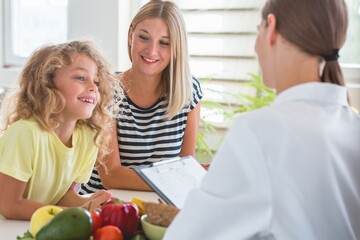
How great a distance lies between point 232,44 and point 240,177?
2.39m

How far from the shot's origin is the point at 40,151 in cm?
180

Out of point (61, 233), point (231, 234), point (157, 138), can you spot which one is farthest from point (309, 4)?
point (157, 138)

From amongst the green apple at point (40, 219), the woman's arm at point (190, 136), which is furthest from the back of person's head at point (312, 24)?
the woman's arm at point (190, 136)

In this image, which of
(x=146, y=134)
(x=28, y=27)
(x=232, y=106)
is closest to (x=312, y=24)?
(x=146, y=134)

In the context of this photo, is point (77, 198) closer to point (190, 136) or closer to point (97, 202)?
point (97, 202)

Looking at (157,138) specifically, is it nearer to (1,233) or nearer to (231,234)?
(1,233)

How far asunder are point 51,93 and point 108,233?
0.69 meters

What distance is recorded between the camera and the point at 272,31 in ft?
3.82

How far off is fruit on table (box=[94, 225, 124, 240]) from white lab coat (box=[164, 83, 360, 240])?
24 cm

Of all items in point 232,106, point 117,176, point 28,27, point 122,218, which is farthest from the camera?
point 28,27

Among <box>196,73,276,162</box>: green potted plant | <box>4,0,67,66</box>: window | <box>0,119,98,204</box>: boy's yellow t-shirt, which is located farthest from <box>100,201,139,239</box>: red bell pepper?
<box>4,0,67,66</box>: window

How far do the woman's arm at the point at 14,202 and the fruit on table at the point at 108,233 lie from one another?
0.44 meters

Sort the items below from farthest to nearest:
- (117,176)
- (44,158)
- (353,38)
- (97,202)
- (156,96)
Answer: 1. (353,38)
2. (156,96)
3. (117,176)
4. (44,158)
5. (97,202)

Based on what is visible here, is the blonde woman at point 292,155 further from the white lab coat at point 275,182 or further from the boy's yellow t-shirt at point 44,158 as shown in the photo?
the boy's yellow t-shirt at point 44,158
